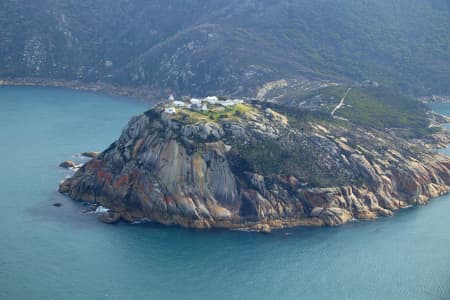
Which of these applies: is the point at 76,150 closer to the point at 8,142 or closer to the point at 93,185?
the point at 8,142

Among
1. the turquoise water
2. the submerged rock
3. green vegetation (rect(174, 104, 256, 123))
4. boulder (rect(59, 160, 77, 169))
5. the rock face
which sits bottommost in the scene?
the turquoise water

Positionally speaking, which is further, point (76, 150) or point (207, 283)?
point (76, 150)

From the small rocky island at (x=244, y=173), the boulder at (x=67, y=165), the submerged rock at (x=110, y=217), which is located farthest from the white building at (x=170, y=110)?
the boulder at (x=67, y=165)

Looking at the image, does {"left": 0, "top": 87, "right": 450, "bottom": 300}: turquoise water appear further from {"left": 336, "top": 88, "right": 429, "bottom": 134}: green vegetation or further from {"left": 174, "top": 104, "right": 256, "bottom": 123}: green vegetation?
{"left": 336, "top": 88, "right": 429, "bottom": 134}: green vegetation

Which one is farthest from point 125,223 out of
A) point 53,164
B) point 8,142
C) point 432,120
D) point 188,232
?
point 432,120

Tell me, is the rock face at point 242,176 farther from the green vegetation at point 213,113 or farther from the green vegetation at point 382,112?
the green vegetation at point 382,112

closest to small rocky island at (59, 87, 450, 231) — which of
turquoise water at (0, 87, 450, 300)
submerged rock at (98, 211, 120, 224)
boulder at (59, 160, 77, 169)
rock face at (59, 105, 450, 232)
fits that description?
rock face at (59, 105, 450, 232)
